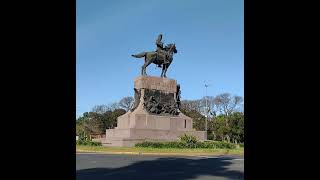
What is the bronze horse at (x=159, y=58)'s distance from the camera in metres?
30.0

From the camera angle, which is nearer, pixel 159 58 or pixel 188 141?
pixel 188 141

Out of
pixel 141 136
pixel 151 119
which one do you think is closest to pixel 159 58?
pixel 151 119

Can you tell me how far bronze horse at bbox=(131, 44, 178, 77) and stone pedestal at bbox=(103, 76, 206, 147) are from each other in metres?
0.91

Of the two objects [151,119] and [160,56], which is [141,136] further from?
[160,56]

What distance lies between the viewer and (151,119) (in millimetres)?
28922

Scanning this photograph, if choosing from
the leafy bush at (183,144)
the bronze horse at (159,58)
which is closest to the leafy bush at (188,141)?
the leafy bush at (183,144)

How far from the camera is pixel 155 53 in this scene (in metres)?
30.2

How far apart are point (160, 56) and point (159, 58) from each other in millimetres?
175

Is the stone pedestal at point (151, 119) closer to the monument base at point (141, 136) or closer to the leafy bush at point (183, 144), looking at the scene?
the monument base at point (141, 136)

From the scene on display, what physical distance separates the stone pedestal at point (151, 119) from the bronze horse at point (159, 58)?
2.98 ft
